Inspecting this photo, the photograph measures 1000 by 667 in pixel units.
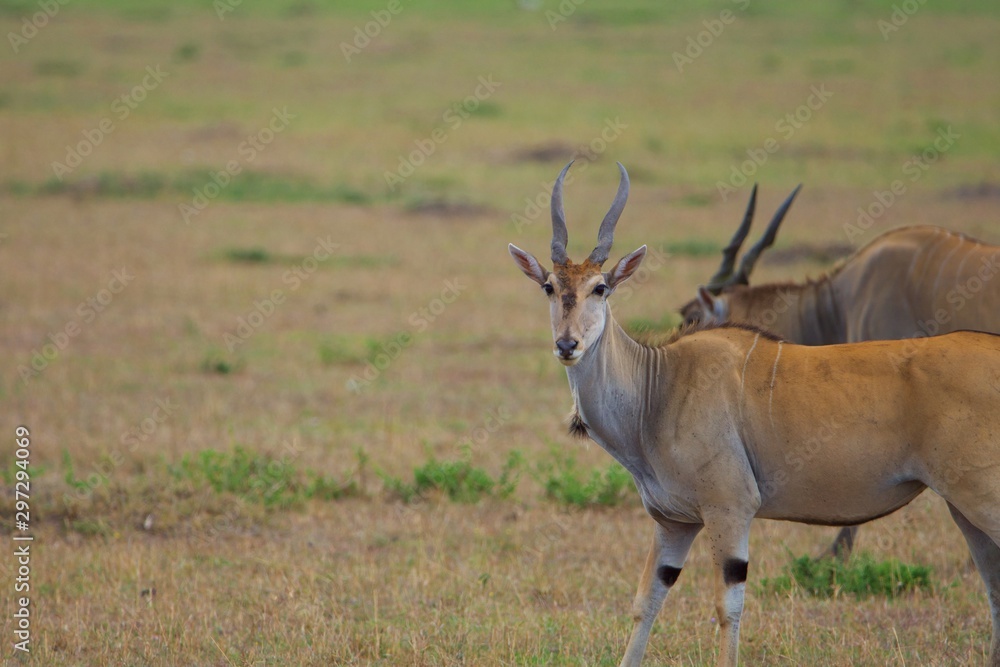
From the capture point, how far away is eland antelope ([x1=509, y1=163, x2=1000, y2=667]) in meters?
4.40

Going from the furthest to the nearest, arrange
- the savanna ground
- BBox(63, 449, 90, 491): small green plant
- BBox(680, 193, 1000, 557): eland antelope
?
BBox(680, 193, 1000, 557): eland antelope, BBox(63, 449, 90, 491): small green plant, the savanna ground

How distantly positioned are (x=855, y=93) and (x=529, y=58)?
1003 cm

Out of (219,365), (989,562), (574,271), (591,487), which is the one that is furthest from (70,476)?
(989,562)

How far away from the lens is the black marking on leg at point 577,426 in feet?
15.9

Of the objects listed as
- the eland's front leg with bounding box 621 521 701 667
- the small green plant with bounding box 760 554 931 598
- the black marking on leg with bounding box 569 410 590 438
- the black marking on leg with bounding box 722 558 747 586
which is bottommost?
the small green plant with bounding box 760 554 931 598

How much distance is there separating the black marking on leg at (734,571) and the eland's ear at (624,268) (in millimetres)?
1138

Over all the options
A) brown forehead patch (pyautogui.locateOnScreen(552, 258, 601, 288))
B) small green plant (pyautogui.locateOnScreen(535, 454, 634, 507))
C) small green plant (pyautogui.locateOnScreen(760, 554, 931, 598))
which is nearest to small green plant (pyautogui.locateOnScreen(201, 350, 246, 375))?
small green plant (pyautogui.locateOnScreen(535, 454, 634, 507))

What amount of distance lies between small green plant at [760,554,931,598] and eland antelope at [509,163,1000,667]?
3.48 feet

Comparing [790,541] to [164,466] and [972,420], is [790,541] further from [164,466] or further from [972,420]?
[164,466]

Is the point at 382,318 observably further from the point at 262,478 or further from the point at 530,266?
the point at 530,266

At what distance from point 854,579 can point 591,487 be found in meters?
1.81

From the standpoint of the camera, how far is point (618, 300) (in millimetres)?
12922

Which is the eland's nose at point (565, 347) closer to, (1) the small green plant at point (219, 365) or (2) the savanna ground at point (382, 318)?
(2) the savanna ground at point (382, 318)

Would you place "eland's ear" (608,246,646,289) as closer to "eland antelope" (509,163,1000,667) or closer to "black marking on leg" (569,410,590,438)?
"eland antelope" (509,163,1000,667)
